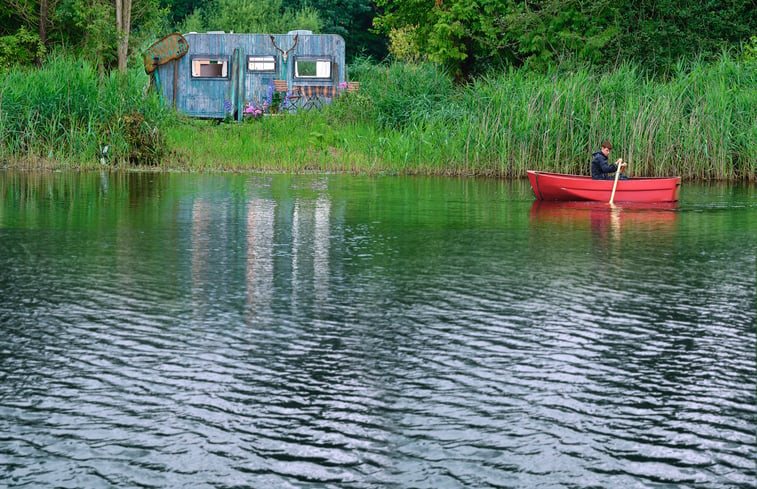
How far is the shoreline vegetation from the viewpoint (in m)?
28.2

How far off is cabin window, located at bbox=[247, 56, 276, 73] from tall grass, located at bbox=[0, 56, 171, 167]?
1201cm

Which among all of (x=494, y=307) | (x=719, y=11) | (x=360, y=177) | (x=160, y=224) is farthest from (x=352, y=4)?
(x=494, y=307)

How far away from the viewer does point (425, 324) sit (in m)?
10.2

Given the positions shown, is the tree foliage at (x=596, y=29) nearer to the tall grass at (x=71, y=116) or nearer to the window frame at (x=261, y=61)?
the window frame at (x=261, y=61)

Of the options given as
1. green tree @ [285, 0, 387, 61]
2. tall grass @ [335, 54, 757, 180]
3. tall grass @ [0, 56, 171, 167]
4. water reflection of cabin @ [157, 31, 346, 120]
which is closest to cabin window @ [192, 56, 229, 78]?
water reflection of cabin @ [157, 31, 346, 120]

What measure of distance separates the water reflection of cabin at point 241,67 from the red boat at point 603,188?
828 inches

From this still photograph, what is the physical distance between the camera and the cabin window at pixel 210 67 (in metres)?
43.2

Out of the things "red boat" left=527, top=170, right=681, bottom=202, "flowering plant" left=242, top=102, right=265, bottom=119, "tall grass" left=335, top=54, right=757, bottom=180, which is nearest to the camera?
"red boat" left=527, top=170, right=681, bottom=202

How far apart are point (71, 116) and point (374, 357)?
77.4 feet

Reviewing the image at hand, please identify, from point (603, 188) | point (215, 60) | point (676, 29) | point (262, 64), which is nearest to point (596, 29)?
point (676, 29)

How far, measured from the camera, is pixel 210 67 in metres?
43.5

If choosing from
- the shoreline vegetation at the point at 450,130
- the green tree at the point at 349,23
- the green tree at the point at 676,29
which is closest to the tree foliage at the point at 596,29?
the green tree at the point at 676,29

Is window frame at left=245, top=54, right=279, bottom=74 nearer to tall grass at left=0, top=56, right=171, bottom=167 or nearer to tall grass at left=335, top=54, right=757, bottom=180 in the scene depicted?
tall grass at left=0, top=56, right=171, bottom=167

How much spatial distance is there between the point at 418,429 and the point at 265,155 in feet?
87.6
